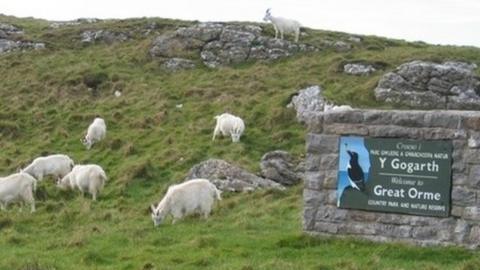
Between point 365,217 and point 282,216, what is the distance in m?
4.18

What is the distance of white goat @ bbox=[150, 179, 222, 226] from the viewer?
1923 cm

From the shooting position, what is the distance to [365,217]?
16500 millimetres

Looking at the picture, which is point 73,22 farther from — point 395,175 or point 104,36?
point 395,175

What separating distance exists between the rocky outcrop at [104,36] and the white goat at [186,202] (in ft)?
117

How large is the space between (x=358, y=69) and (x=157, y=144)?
13.9 meters

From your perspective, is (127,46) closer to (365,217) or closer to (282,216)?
(282,216)

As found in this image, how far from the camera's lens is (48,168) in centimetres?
2752

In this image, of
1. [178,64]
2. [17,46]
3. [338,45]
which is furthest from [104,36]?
[338,45]

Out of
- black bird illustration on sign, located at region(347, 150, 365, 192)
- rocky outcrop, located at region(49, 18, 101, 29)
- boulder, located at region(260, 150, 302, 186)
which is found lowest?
boulder, located at region(260, 150, 302, 186)

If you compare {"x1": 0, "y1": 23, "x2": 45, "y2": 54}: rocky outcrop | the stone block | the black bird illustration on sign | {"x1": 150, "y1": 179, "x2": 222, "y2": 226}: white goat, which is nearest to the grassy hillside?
{"x1": 150, "y1": 179, "x2": 222, "y2": 226}: white goat

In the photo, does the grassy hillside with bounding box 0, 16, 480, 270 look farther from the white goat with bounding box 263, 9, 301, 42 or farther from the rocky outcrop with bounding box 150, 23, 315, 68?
the white goat with bounding box 263, 9, 301, 42

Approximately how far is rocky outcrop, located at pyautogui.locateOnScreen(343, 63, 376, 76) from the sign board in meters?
24.1

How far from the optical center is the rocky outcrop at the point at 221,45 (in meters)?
46.9

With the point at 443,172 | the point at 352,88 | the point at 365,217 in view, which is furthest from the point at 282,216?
the point at 352,88
